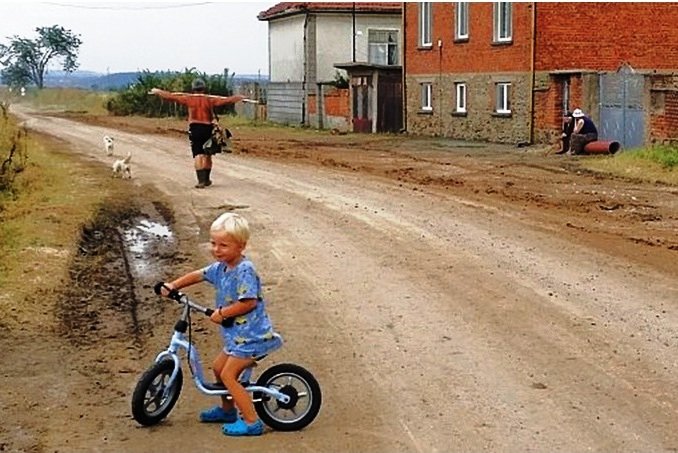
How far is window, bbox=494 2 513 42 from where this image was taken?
33625 mm

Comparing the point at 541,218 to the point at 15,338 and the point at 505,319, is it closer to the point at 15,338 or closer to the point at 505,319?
the point at 505,319

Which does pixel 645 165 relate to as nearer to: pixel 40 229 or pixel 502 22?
pixel 40 229

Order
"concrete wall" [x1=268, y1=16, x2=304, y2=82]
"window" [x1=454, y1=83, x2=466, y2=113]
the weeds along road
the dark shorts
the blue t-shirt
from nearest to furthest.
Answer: the blue t-shirt → the weeds along road → the dark shorts → "window" [x1=454, y1=83, x2=466, y2=113] → "concrete wall" [x1=268, y1=16, x2=304, y2=82]

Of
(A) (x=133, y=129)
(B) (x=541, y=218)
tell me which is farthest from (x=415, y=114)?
(B) (x=541, y=218)

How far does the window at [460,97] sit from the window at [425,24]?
2.65 metres

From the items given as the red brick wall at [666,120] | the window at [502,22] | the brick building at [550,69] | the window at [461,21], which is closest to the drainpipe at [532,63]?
the brick building at [550,69]

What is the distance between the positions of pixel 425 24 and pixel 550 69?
8207 mm

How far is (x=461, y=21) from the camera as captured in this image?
36.5m

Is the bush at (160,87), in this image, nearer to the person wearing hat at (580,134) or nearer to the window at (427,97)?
the window at (427,97)

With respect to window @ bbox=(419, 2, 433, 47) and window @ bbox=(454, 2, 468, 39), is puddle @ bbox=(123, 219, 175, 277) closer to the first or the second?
window @ bbox=(454, 2, 468, 39)

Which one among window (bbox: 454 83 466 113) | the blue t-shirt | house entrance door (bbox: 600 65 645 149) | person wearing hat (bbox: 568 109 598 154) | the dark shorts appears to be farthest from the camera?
window (bbox: 454 83 466 113)

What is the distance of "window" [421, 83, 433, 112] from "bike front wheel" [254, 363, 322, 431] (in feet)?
106

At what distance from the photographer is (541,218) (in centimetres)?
1548

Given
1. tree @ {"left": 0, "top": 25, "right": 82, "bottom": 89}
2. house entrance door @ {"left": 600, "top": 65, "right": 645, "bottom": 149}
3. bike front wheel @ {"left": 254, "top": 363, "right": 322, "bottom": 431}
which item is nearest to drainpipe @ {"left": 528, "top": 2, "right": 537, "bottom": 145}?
house entrance door @ {"left": 600, "top": 65, "right": 645, "bottom": 149}
